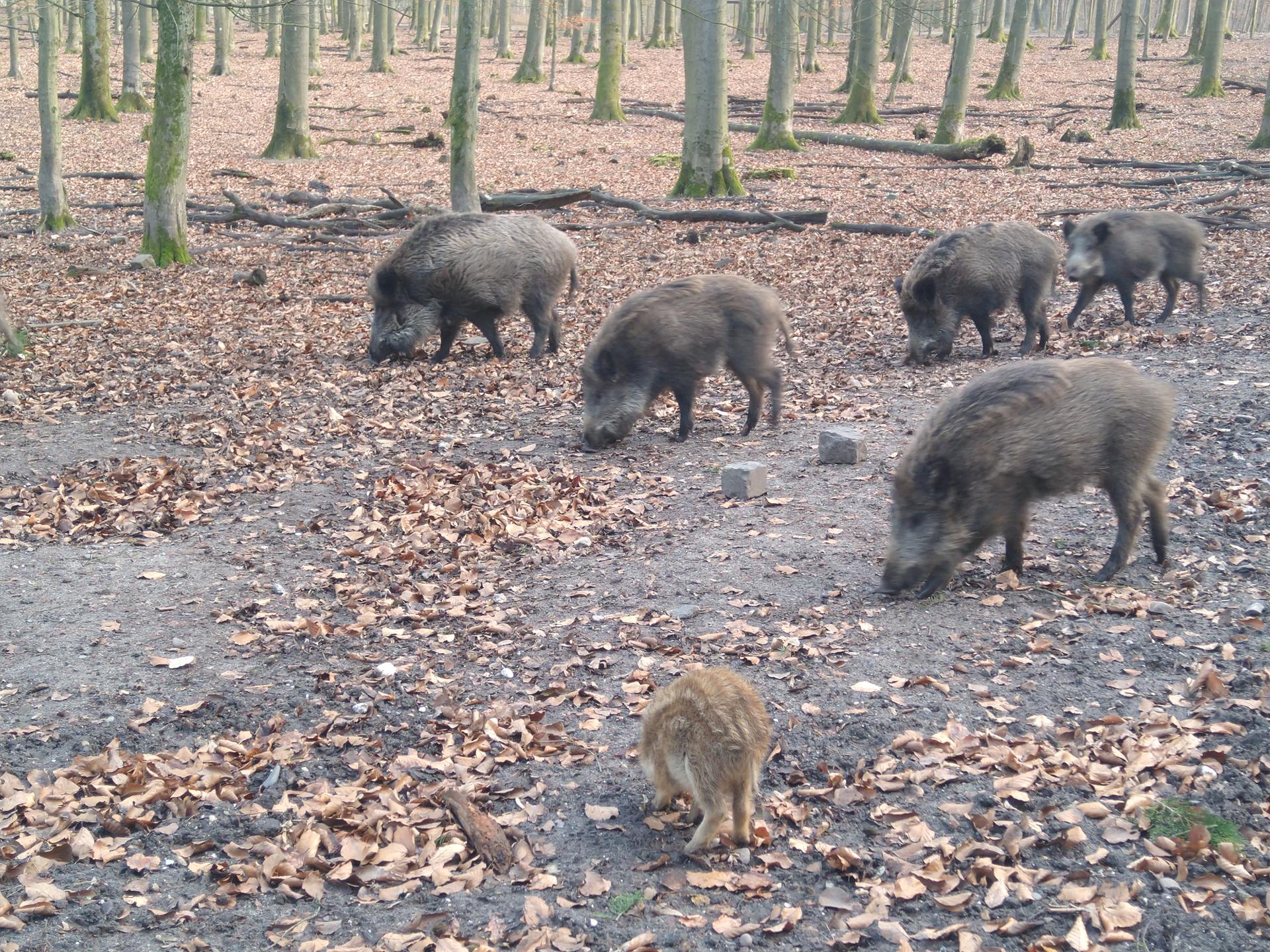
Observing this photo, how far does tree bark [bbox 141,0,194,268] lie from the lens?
46.6ft

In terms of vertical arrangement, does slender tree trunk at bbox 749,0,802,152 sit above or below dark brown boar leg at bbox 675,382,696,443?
above

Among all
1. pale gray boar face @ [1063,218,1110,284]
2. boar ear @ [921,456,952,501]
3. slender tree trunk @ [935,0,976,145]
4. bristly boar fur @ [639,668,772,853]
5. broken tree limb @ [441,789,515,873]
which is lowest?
broken tree limb @ [441,789,515,873]

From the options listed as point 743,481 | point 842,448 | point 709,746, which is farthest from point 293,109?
point 709,746

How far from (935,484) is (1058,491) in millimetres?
770

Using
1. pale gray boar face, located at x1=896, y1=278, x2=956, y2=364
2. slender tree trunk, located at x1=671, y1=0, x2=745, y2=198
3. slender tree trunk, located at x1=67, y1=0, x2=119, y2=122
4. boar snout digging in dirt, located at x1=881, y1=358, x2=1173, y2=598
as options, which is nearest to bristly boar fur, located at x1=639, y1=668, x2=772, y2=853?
boar snout digging in dirt, located at x1=881, y1=358, x2=1173, y2=598

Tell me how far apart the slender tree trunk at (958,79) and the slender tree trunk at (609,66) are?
878 centimetres

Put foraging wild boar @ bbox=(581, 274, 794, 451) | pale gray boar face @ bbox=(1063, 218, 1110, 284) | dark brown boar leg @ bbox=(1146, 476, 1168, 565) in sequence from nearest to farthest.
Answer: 1. dark brown boar leg @ bbox=(1146, 476, 1168, 565)
2. foraging wild boar @ bbox=(581, 274, 794, 451)
3. pale gray boar face @ bbox=(1063, 218, 1110, 284)

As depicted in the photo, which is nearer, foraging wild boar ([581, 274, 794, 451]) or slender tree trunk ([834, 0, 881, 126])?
foraging wild boar ([581, 274, 794, 451])

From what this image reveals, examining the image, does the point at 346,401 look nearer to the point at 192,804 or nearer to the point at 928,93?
the point at 192,804

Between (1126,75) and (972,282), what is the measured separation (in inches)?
683

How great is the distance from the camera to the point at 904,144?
24406mm

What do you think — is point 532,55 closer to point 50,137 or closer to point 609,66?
point 609,66

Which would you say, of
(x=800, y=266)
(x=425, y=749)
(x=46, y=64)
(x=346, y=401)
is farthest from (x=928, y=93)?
(x=425, y=749)

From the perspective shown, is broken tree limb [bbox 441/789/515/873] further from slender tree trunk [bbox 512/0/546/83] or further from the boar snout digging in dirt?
slender tree trunk [bbox 512/0/546/83]
